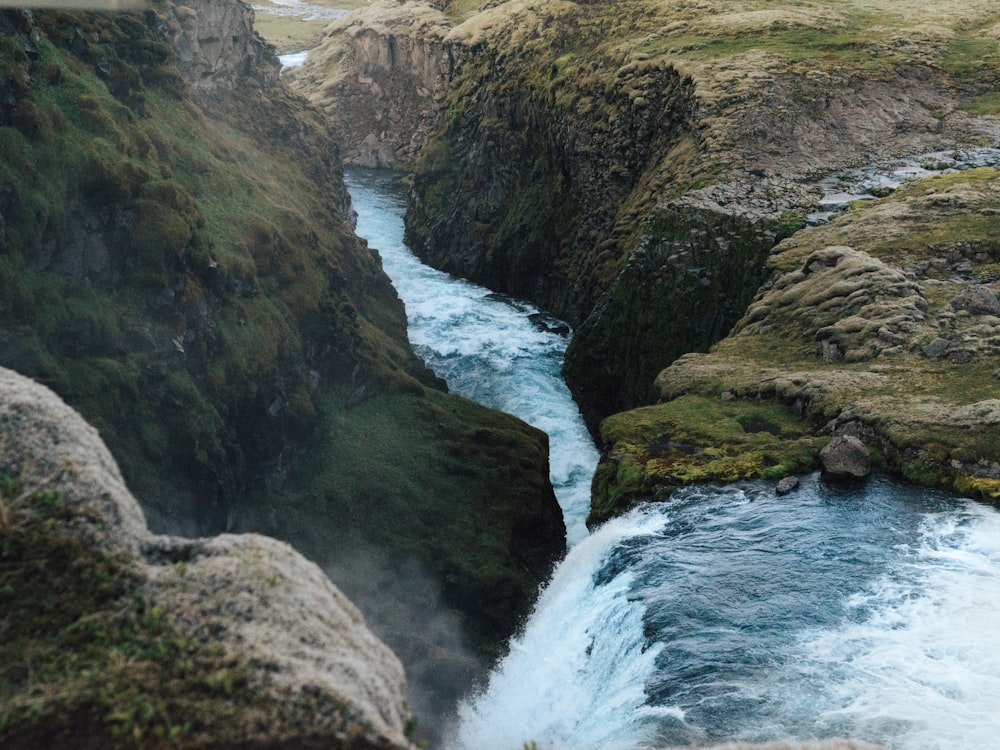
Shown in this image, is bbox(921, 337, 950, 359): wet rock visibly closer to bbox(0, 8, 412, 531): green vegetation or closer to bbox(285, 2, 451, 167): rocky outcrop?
bbox(0, 8, 412, 531): green vegetation

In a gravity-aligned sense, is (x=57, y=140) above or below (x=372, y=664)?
above

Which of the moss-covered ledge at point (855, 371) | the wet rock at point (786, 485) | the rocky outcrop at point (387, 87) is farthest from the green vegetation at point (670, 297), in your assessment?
the rocky outcrop at point (387, 87)

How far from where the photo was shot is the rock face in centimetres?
995

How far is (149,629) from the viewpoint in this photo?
10.9m

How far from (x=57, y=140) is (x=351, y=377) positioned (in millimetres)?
16085

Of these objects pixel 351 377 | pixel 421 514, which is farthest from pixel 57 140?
pixel 421 514

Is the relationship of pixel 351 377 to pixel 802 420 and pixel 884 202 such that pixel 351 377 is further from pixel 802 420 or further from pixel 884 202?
pixel 884 202

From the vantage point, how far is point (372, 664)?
11.7 meters

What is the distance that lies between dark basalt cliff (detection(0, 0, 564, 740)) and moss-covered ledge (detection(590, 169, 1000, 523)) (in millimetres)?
7188

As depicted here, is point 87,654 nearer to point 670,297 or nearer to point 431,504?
point 431,504

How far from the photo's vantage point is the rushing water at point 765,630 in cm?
1845

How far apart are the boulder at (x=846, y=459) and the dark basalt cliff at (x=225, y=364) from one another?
1177cm

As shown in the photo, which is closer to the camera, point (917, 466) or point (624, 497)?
A: point (917, 466)

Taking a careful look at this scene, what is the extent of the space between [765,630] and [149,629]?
50.1 feet
